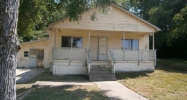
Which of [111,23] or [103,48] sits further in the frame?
[103,48]

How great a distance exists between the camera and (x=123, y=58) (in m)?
14.9

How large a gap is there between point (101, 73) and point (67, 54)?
124 inches

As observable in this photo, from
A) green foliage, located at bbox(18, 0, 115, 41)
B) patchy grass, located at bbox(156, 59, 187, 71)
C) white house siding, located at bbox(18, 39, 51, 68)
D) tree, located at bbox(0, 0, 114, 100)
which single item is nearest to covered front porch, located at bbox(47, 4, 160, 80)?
green foliage, located at bbox(18, 0, 115, 41)

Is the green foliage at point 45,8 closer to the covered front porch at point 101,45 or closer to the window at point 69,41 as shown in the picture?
the covered front porch at point 101,45

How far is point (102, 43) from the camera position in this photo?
56.6 feet

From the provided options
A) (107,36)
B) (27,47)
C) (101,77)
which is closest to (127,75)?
(101,77)

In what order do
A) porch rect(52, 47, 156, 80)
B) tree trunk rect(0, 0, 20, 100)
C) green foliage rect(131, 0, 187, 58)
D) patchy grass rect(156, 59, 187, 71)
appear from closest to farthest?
tree trunk rect(0, 0, 20, 100) → porch rect(52, 47, 156, 80) → patchy grass rect(156, 59, 187, 71) → green foliage rect(131, 0, 187, 58)

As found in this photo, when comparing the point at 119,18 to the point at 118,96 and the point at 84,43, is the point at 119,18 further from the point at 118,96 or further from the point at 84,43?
the point at 118,96

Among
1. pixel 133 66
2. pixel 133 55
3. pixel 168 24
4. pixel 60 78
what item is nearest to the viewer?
pixel 60 78

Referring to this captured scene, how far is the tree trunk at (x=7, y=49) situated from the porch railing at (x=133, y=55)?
12.0 meters

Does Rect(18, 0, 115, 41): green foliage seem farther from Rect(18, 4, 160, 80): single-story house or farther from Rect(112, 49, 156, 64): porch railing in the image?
Rect(112, 49, 156, 64): porch railing

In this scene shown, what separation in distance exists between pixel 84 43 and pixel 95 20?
2.73m

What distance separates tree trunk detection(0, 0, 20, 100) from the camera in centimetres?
312

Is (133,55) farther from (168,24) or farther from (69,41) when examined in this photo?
(168,24)
